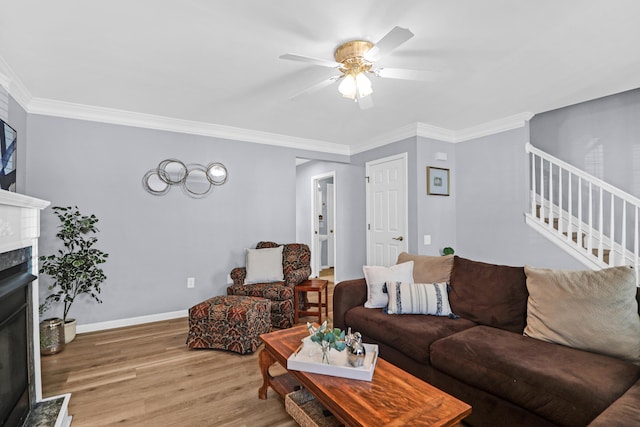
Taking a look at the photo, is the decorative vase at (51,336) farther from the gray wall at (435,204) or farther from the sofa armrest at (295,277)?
the gray wall at (435,204)

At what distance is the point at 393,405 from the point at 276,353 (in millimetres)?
787

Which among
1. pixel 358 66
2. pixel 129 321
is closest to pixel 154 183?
pixel 129 321

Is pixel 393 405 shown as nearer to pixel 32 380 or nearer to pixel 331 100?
pixel 32 380

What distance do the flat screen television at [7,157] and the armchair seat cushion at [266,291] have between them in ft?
7.27

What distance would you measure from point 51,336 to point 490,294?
379 cm

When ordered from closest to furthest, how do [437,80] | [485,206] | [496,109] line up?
[437,80], [496,109], [485,206]

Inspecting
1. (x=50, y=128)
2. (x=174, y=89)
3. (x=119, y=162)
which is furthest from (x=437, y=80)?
(x=50, y=128)

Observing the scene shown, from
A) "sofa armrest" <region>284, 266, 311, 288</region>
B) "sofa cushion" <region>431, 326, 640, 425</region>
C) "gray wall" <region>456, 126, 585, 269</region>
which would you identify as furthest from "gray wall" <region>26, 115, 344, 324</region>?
"sofa cushion" <region>431, 326, 640, 425</region>

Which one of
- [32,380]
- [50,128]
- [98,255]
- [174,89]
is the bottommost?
[32,380]

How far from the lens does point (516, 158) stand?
12.4 ft

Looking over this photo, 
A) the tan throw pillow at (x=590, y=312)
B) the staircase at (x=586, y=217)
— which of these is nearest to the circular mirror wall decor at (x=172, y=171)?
the tan throw pillow at (x=590, y=312)

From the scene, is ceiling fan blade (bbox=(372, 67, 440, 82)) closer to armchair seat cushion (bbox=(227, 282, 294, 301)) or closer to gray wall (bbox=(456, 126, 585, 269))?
gray wall (bbox=(456, 126, 585, 269))

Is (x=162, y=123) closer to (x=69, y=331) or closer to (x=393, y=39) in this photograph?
(x=69, y=331)

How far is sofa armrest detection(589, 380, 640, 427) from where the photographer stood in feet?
3.45
